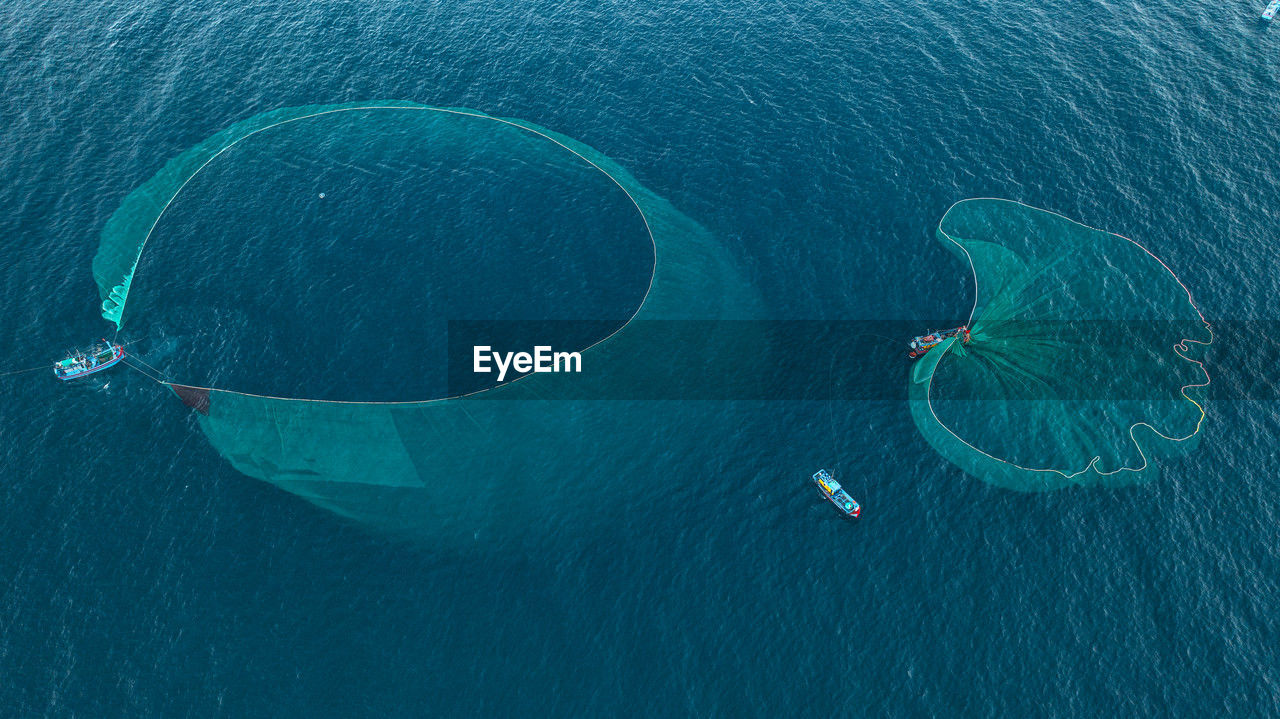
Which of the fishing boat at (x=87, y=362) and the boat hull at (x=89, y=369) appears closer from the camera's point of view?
the boat hull at (x=89, y=369)

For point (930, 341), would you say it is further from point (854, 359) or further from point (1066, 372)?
point (1066, 372)

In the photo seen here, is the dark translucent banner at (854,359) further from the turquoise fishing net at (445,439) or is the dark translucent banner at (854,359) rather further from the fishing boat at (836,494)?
the fishing boat at (836,494)

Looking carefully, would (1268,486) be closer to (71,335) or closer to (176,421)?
(176,421)

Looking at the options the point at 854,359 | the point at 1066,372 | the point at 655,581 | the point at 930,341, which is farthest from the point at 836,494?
the point at 1066,372

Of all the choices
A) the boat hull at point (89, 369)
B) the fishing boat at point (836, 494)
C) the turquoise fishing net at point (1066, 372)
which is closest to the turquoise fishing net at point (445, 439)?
the boat hull at point (89, 369)

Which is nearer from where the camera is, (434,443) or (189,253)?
(434,443)

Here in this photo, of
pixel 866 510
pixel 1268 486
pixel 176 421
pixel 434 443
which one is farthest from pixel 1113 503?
pixel 176 421
